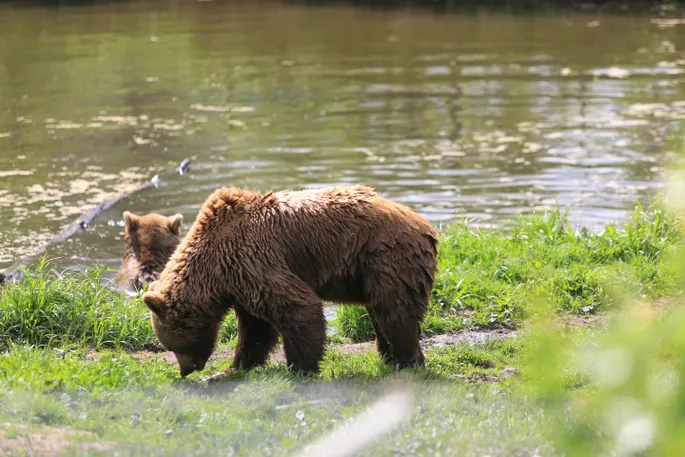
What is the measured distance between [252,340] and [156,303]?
75cm

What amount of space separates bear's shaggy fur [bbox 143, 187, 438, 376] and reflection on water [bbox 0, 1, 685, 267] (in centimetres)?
411

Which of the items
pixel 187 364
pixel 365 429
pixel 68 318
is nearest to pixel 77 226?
pixel 68 318

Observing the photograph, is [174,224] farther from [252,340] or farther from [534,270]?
[534,270]

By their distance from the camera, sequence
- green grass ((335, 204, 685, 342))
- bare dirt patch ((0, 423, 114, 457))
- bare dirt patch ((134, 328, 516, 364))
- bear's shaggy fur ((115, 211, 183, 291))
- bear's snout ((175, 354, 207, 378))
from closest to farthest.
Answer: bare dirt patch ((0, 423, 114, 457)), bear's snout ((175, 354, 207, 378)), bare dirt patch ((134, 328, 516, 364)), green grass ((335, 204, 685, 342)), bear's shaggy fur ((115, 211, 183, 291))

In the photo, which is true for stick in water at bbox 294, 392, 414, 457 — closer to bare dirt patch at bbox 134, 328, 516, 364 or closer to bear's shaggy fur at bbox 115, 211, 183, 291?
bare dirt patch at bbox 134, 328, 516, 364

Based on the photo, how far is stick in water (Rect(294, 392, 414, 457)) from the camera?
4.41 meters

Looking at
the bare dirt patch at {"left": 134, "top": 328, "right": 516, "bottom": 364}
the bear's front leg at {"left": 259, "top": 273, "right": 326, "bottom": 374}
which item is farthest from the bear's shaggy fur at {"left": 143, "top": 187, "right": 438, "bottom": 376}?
the bare dirt patch at {"left": 134, "top": 328, "right": 516, "bottom": 364}

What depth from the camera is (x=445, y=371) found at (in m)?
6.83

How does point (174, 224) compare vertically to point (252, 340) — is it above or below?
above

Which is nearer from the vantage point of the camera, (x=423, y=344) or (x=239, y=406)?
(x=239, y=406)

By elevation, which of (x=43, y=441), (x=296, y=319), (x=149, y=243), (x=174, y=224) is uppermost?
(x=43, y=441)

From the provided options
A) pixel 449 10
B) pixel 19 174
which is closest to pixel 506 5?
pixel 449 10

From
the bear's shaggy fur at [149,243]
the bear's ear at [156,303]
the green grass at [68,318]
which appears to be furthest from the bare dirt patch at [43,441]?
the bear's shaggy fur at [149,243]

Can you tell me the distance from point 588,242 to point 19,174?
811 centimetres
